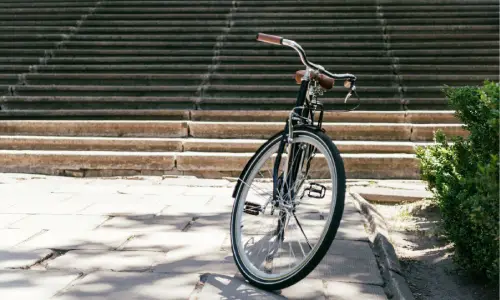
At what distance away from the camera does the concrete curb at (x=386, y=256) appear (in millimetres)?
2850

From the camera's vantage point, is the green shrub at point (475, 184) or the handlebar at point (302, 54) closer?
the green shrub at point (475, 184)

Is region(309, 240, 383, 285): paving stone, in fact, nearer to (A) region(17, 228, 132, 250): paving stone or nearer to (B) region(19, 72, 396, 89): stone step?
(A) region(17, 228, 132, 250): paving stone

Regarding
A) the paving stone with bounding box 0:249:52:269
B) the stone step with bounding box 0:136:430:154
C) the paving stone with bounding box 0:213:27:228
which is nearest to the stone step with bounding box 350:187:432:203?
the stone step with bounding box 0:136:430:154

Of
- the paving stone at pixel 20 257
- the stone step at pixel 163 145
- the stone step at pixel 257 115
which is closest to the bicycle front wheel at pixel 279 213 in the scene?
the paving stone at pixel 20 257

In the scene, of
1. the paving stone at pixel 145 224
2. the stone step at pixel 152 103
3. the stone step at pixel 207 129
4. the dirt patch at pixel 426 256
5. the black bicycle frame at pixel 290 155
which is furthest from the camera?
the stone step at pixel 152 103

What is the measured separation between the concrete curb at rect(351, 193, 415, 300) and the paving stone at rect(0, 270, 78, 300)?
1.58 meters

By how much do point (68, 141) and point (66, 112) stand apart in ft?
2.32

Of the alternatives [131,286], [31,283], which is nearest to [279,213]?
[131,286]

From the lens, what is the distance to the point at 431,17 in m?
9.09

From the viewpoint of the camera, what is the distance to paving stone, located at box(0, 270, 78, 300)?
2.60 meters

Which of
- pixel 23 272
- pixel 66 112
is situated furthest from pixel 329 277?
pixel 66 112

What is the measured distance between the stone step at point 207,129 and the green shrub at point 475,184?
111 inches

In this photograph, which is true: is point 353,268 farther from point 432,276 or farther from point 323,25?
point 323,25

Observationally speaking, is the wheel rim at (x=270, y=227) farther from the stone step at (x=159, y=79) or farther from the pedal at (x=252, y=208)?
the stone step at (x=159, y=79)
